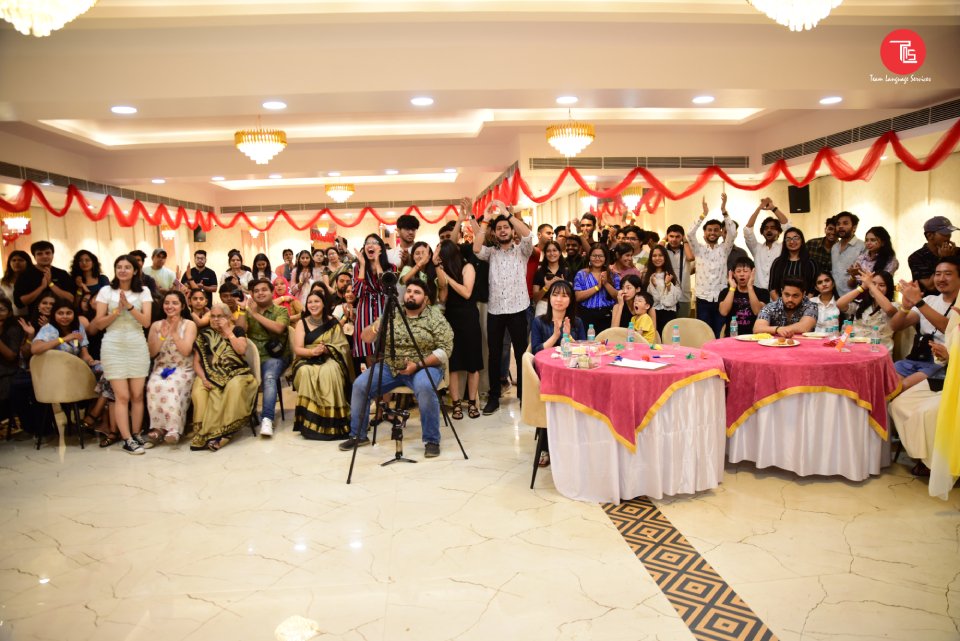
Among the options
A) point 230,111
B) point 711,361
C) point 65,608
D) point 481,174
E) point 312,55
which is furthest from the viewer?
point 481,174

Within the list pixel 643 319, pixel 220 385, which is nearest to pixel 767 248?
pixel 643 319

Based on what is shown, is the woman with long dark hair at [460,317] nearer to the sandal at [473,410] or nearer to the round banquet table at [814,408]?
the sandal at [473,410]

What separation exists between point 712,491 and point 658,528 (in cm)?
57

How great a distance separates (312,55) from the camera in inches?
184

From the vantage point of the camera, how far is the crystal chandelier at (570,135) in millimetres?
6633

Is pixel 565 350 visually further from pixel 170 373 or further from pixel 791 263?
pixel 170 373

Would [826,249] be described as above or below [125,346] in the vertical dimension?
above

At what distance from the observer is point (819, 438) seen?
3309 mm

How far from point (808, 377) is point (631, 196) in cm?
979

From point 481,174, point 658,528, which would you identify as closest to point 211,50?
point 658,528

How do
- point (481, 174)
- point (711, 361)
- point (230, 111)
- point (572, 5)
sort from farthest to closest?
point (481, 174)
point (230, 111)
point (572, 5)
point (711, 361)

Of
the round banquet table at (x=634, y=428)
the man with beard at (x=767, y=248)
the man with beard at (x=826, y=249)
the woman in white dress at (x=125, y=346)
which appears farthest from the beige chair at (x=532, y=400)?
the man with beard at (x=826, y=249)

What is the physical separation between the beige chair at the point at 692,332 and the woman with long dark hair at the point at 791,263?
0.74m

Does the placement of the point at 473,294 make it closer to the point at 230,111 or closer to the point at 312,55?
the point at 312,55
